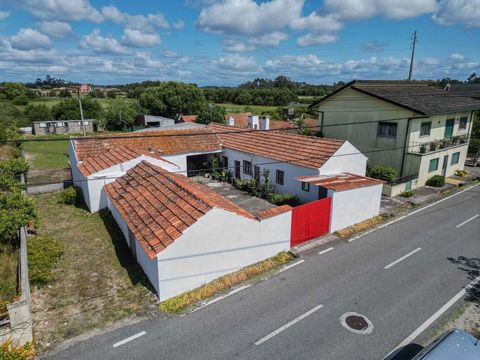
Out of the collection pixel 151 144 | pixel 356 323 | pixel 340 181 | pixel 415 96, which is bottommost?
pixel 356 323

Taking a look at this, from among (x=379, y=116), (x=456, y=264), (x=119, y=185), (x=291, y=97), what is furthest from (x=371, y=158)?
(x=291, y=97)

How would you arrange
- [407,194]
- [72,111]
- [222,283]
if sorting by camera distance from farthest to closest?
[72,111], [407,194], [222,283]

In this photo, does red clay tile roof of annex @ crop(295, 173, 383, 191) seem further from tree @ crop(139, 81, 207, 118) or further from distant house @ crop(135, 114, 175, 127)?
tree @ crop(139, 81, 207, 118)

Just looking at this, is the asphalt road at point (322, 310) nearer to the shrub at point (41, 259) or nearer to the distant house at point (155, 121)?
the shrub at point (41, 259)

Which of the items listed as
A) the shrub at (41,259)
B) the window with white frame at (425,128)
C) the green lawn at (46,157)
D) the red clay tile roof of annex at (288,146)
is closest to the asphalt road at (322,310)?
the shrub at (41,259)

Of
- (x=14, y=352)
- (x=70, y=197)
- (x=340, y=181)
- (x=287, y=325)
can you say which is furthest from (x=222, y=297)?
(x=70, y=197)

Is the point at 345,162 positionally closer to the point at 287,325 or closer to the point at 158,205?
the point at 158,205

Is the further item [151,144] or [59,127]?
[59,127]
